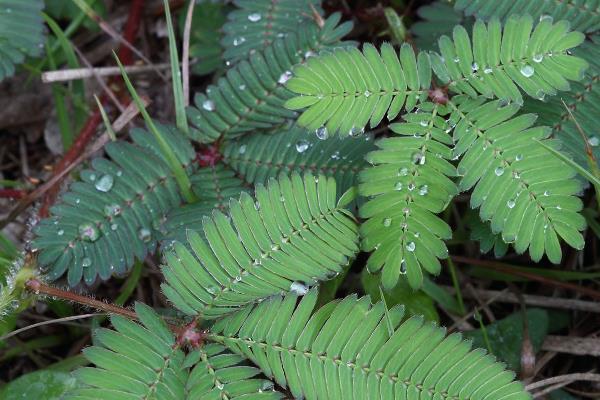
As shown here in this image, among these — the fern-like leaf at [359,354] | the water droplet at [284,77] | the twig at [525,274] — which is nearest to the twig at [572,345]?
the twig at [525,274]

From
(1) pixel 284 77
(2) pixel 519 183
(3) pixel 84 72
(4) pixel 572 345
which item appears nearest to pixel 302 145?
(1) pixel 284 77

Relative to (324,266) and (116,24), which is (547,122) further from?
(116,24)

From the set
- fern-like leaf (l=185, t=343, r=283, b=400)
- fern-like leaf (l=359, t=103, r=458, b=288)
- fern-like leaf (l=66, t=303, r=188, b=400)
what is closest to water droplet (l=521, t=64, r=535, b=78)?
fern-like leaf (l=359, t=103, r=458, b=288)

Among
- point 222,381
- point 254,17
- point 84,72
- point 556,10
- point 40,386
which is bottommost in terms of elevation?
point 40,386

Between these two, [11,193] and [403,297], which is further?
[11,193]

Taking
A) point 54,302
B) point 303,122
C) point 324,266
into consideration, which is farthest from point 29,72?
point 324,266

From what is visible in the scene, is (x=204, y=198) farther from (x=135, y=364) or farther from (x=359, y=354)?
(x=359, y=354)
